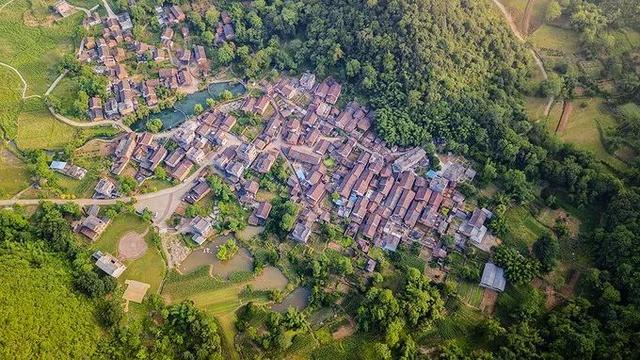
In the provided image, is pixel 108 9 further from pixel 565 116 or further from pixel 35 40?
pixel 565 116

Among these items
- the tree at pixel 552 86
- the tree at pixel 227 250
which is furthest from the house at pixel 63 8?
the tree at pixel 552 86

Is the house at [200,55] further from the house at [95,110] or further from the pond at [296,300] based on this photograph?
the pond at [296,300]

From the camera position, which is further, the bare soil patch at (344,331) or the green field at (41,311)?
the bare soil patch at (344,331)

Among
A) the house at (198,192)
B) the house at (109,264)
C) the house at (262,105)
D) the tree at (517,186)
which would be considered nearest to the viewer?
the house at (109,264)

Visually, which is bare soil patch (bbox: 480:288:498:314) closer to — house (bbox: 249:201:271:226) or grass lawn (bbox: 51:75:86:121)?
house (bbox: 249:201:271:226)

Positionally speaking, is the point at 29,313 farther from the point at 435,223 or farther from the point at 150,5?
the point at 150,5

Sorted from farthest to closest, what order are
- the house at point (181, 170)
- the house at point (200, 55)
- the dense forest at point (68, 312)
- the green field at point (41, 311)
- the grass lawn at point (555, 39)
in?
the house at point (200, 55) < the grass lawn at point (555, 39) < the house at point (181, 170) < the dense forest at point (68, 312) < the green field at point (41, 311)

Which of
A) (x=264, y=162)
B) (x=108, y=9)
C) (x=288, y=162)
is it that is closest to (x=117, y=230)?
(x=264, y=162)

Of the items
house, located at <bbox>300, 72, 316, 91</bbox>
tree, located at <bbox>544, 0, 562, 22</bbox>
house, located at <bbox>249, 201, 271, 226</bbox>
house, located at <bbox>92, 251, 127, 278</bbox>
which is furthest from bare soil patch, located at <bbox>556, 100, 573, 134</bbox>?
house, located at <bbox>92, 251, 127, 278</bbox>
